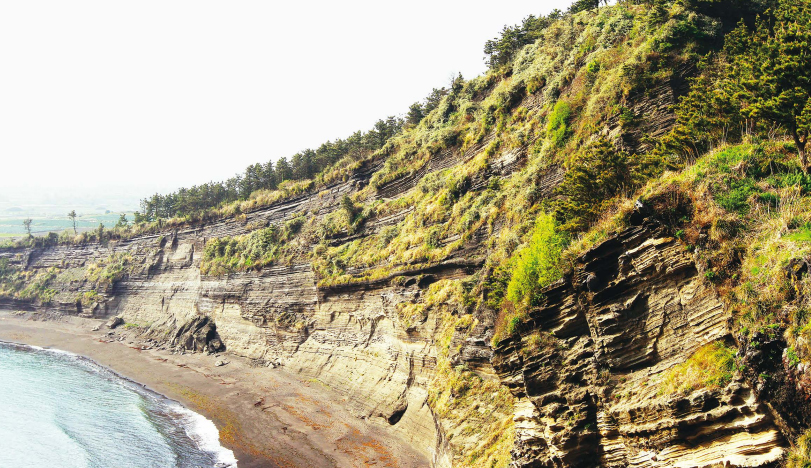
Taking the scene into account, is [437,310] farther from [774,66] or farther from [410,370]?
[774,66]

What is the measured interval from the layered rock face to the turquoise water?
87.5 feet

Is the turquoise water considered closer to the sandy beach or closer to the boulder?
the sandy beach

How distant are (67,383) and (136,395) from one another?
13.1 meters

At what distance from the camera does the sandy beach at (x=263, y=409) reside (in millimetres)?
31719

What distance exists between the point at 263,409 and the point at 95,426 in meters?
16.1

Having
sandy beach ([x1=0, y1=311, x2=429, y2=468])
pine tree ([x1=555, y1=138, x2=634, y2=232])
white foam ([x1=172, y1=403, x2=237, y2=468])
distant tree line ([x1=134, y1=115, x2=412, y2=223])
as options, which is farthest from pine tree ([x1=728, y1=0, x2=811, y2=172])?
distant tree line ([x1=134, y1=115, x2=412, y2=223])

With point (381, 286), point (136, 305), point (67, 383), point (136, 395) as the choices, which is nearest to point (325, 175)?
point (381, 286)

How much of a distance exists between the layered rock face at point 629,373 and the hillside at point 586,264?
60 millimetres

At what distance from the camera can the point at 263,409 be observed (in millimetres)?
40781

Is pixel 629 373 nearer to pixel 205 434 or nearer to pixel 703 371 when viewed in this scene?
pixel 703 371

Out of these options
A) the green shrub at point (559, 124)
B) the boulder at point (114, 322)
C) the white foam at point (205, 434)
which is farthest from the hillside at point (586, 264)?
the boulder at point (114, 322)

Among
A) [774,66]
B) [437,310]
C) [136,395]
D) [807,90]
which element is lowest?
[136,395]

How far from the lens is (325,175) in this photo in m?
65.2

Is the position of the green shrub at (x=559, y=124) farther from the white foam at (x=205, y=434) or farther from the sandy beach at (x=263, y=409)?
the white foam at (x=205, y=434)
